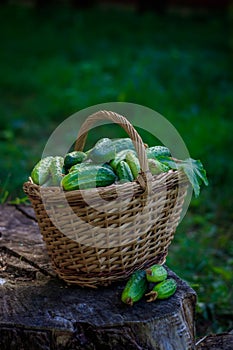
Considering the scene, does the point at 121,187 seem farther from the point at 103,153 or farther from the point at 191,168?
the point at 191,168

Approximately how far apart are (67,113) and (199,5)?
9619 millimetres

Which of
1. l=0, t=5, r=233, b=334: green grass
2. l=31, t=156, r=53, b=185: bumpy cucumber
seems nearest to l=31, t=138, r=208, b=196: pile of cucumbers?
l=31, t=156, r=53, b=185: bumpy cucumber

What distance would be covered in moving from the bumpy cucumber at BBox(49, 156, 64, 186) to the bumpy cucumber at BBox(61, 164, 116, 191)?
0.08 meters

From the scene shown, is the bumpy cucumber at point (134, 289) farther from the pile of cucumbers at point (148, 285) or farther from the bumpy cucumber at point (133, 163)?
the bumpy cucumber at point (133, 163)

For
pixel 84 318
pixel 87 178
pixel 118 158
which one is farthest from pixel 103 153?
pixel 84 318

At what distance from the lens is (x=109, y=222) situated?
6.72ft

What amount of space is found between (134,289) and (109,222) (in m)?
0.25

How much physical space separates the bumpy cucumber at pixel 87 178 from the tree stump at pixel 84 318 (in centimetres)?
41

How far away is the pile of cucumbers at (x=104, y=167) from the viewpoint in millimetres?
2084

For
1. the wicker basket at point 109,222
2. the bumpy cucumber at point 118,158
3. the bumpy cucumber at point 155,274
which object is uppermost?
the bumpy cucumber at point 118,158

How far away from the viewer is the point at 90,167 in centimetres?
212

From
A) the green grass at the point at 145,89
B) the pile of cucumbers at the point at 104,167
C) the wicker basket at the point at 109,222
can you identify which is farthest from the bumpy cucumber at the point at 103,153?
the green grass at the point at 145,89

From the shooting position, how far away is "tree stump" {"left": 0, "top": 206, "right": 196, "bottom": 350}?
194 centimetres

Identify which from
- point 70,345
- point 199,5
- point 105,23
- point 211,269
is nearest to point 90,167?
point 70,345
